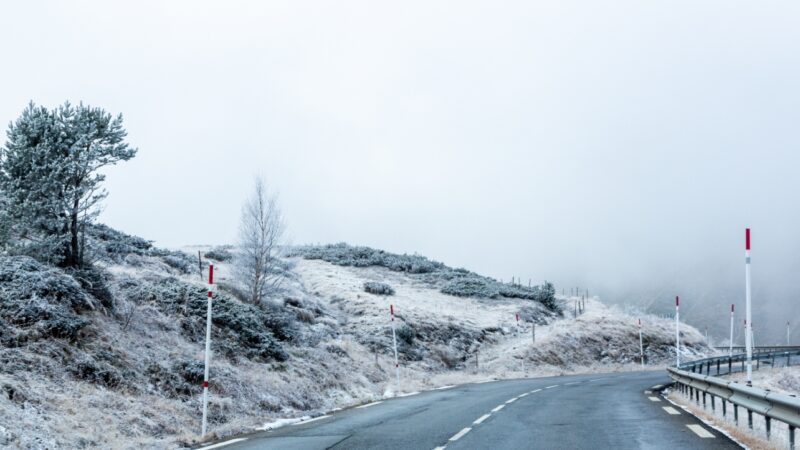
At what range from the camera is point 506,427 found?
1288 centimetres

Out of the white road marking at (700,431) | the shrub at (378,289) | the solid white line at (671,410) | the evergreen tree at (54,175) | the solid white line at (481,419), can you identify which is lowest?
the solid white line at (481,419)

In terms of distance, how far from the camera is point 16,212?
17.4 metres

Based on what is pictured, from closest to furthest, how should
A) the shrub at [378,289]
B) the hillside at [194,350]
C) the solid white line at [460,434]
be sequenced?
the solid white line at [460,434]
the hillside at [194,350]
the shrub at [378,289]

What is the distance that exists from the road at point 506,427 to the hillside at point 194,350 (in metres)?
1.83

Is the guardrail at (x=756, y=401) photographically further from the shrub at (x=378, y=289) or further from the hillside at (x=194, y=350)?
the shrub at (x=378, y=289)

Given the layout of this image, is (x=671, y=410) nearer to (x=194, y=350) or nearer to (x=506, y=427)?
(x=506, y=427)

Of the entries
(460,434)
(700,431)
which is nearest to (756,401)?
(700,431)

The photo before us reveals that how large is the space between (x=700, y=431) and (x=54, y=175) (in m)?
16.3

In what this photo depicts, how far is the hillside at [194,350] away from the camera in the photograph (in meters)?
12.1

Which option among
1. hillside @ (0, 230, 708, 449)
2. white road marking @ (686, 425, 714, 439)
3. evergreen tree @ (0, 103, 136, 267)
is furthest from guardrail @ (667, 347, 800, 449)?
evergreen tree @ (0, 103, 136, 267)

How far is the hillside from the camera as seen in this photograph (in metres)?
12.1

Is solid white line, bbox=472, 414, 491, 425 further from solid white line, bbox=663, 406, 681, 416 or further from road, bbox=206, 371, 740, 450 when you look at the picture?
solid white line, bbox=663, 406, 681, 416

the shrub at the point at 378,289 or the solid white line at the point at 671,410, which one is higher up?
the shrub at the point at 378,289

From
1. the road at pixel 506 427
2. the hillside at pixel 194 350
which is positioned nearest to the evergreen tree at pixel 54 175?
the hillside at pixel 194 350
